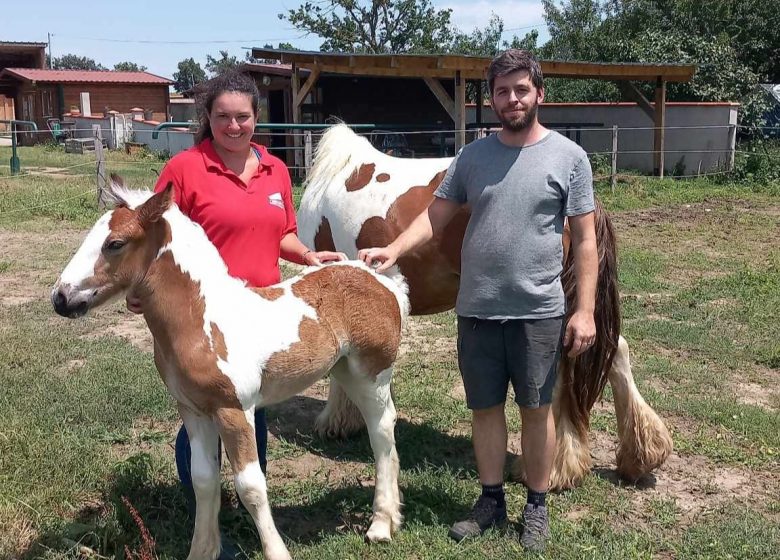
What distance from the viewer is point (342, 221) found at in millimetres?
4363

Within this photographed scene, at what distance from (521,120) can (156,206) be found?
55.4 inches

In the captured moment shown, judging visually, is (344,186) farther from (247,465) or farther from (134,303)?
(247,465)

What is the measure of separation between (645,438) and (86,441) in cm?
293

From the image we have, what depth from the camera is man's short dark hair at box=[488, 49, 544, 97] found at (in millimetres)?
2832

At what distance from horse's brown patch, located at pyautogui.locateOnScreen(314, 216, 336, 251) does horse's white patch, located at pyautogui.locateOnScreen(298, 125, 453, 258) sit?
25mm

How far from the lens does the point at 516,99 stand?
2834 mm

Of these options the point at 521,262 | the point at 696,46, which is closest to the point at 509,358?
the point at 521,262

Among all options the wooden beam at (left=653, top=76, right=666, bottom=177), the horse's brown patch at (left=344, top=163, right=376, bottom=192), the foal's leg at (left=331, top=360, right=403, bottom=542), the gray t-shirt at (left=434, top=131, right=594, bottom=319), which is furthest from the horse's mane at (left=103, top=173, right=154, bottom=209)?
the wooden beam at (left=653, top=76, right=666, bottom=177)

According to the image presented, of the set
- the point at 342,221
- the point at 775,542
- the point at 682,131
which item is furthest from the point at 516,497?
the point at 682,131

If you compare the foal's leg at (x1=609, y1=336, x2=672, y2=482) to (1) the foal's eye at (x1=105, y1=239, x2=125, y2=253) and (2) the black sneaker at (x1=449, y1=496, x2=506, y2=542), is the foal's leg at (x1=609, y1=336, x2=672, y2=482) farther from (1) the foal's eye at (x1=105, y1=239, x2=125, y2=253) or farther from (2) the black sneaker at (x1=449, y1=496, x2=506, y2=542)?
(1) the foal's eye at (x1=105, y1=239, x2=125, y2=253)

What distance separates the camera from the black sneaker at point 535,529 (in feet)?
10.1

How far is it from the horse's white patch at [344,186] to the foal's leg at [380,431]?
1368 mm

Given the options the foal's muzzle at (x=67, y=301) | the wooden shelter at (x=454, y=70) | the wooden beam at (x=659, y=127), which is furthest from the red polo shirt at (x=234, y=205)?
the wooden beam at (x=659, y=127)

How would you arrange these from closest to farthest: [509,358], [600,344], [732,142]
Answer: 1. [509,358]
2. [600,344]
3. [732,142]
